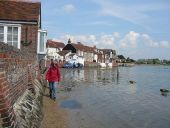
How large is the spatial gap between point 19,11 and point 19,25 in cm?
132

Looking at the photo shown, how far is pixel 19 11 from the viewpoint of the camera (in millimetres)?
24250

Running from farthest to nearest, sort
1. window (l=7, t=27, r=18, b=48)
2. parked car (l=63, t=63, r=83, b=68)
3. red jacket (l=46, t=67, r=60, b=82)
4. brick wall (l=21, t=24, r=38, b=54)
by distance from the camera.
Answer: parked car (l=63, t=63, r=83, b=68), brick wall (l=21, t=24, r=38, b=54), window (l=7, t=27, r=18, b=48), red jacket (l=46, t=67, r=60, b=82)

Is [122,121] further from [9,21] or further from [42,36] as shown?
[42,36]

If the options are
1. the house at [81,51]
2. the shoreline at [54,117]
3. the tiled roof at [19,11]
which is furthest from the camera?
the house at [81,51]

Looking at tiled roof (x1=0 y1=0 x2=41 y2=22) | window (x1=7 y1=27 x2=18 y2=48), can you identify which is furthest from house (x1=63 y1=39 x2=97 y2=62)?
window (x1=7 y1=27 x2=18 y2=48)

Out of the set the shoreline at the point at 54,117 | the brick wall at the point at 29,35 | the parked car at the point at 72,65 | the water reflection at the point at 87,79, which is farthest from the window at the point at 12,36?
the parked car at the point at 72,65

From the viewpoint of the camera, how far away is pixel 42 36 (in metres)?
26.8

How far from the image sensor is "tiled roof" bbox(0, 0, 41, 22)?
23609 mm

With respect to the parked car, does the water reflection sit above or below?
below

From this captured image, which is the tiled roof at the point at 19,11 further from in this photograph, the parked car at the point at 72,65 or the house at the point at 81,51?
the house at the point at 81,51

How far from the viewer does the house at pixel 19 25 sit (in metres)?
23.1

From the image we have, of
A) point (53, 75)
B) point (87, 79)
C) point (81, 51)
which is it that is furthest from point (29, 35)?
point (81, 51)

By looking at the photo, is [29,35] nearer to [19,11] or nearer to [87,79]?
[19,11]

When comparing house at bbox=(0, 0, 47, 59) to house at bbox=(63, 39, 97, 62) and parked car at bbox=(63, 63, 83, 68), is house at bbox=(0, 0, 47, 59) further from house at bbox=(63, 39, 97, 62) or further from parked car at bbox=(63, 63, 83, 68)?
house at bbox=(63, 39, 97, 62)
